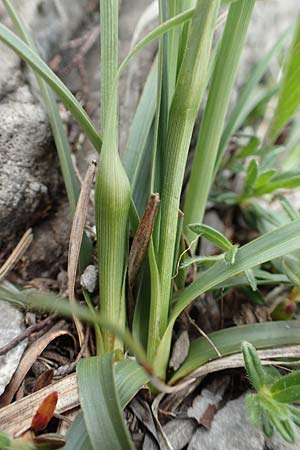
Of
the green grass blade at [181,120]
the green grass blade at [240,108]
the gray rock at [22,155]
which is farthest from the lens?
the green grass blade at [240,108]

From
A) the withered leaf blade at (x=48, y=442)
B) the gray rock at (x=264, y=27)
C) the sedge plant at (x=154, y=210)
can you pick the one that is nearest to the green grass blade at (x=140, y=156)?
the sedge plant at (x=154, y=210)

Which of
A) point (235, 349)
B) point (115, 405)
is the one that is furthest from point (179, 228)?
point (115, 405)

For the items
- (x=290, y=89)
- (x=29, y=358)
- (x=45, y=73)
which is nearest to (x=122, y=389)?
(x=29, y=358)

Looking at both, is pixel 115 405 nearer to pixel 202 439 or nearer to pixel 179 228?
pixel 202 439

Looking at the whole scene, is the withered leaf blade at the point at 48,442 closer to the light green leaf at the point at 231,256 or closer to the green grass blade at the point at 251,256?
the green grass blade at the point at 251,256

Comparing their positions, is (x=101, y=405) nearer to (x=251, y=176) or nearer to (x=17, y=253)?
(x=17, y=253)

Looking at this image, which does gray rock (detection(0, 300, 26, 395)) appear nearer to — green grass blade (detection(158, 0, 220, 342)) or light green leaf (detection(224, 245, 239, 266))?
green grass blade (detection(158, 0, 220, 342))
